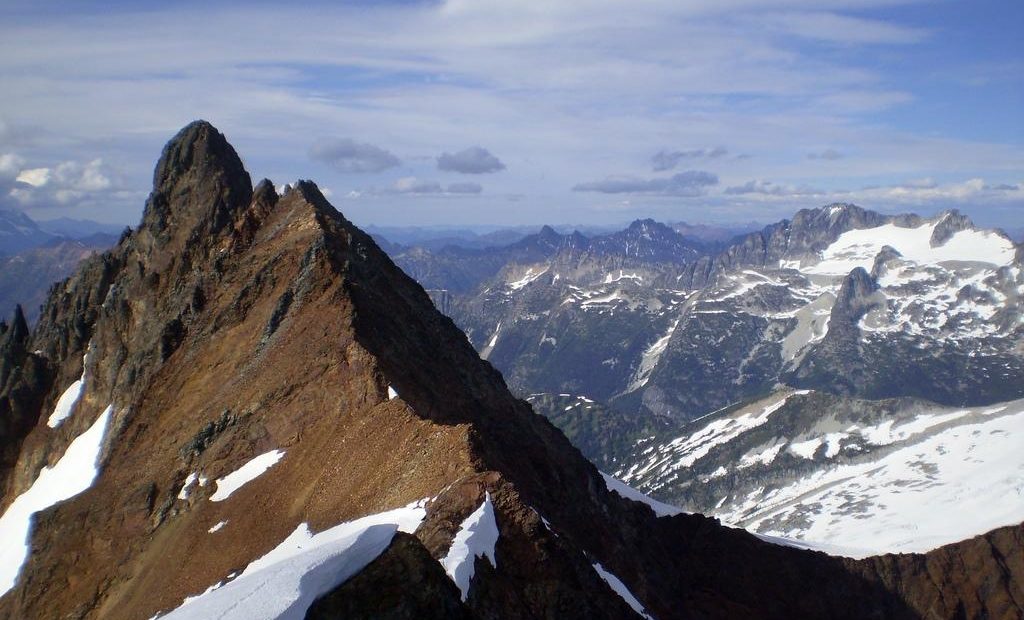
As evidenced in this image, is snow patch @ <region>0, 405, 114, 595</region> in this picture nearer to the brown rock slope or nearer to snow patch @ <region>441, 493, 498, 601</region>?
the brown rock slope

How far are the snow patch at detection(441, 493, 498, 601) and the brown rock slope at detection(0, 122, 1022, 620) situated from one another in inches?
21.0

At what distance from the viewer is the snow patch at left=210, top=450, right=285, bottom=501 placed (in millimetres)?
51719

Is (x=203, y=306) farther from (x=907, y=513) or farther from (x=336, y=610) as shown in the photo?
(x=907, y=513)

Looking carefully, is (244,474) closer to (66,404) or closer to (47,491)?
(47,491)

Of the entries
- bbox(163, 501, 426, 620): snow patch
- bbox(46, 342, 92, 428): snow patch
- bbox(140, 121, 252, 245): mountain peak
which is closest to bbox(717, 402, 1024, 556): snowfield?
bbox(140, 121, 252, 245): mountain peak

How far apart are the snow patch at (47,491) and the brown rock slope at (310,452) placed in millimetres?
1897

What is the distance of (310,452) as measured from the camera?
49.8m

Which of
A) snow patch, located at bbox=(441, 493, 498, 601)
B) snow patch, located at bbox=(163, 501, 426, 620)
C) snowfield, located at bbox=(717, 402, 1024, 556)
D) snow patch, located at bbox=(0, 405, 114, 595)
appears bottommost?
snowfield, located at bbox=(717, 402, 1024, 556)

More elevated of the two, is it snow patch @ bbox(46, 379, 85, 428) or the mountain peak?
the mountain peak

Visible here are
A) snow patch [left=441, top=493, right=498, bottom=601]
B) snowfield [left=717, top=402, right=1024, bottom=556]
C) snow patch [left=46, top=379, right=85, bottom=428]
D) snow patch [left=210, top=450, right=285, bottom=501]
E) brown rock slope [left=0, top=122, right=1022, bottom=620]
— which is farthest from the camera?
snowfield [left=717, top=402, right=1024, bottom=556]

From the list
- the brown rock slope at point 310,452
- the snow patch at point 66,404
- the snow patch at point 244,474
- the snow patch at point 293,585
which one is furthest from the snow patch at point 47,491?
the snow patch at point 293,585

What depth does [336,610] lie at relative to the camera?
68.2 ft

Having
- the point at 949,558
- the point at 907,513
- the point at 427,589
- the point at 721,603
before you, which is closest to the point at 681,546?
the point at 721,603

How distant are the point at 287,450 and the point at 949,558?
89.9 metres
